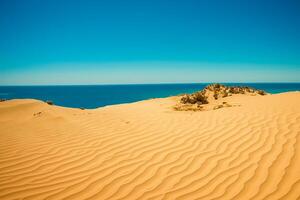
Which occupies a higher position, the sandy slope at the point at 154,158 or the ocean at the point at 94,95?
the sandy slope at the point at 154,158

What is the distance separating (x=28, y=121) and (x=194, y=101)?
8.67m

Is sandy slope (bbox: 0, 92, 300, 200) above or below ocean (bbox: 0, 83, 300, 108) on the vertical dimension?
above

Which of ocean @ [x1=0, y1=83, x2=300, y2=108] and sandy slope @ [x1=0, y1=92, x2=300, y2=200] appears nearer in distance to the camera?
sandy slope @ [x1=0, y1=92, x2=300, y2=200]

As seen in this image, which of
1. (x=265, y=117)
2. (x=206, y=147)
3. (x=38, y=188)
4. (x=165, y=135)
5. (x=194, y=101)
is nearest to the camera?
(x=38, y=188)

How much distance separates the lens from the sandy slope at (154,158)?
331cm

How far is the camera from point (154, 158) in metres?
4.36

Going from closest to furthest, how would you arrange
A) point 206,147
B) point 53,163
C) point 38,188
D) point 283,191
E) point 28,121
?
1. point 283,191
2. point 38,188
3. point 53,163
4. point 206,147
5. point 28,121

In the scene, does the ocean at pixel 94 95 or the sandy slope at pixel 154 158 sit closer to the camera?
the sandy slope at pixel 154 158

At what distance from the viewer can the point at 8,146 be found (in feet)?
16.0

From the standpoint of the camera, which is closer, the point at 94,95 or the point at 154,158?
the point at 154,158

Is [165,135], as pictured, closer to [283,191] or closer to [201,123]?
[201,123]

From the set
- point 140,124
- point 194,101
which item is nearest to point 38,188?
point 140,124

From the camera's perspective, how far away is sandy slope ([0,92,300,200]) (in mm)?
3309

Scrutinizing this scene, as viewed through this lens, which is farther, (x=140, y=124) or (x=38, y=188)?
(x=140, y=124)
